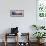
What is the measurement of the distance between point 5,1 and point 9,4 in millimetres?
209

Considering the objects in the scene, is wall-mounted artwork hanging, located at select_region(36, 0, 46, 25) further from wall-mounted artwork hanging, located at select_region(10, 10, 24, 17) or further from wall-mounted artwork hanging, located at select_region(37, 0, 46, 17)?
wall-mounted artwork hanging, located at select_region(10, 10, 24, 17)

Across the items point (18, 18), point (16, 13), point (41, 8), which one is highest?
point (41, 8)

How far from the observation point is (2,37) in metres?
6.66

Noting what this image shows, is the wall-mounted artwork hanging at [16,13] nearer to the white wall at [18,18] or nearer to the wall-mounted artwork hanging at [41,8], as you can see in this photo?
the white wall at [18,18]

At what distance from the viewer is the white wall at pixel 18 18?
258 inches

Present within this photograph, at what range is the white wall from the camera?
656 centimetres

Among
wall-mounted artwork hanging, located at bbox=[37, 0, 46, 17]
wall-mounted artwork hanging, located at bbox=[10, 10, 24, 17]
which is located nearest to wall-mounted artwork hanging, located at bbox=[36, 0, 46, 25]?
wall-mounted artwork hanging, located at bbox=[37, 0, 46, 17]

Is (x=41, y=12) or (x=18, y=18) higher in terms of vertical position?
(x=41, y=12)

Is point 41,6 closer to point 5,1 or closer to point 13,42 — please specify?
point 5,1

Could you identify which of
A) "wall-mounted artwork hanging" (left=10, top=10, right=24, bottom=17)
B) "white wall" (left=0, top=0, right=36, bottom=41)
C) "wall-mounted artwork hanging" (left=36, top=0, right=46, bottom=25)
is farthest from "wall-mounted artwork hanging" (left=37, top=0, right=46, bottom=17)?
"wall-mounted artwork hanging" (left=10, top=10, right=24, bottom=17)

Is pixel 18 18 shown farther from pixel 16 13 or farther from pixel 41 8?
pixel 41 8

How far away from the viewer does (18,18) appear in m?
6.62

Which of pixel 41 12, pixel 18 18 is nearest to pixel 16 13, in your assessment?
Result: pixel 18 18

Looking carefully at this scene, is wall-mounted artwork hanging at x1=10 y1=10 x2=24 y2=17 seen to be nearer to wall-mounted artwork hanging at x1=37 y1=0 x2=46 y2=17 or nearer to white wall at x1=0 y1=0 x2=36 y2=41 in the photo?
white wall at x1=0 y1=0 x2=36 y2=41
